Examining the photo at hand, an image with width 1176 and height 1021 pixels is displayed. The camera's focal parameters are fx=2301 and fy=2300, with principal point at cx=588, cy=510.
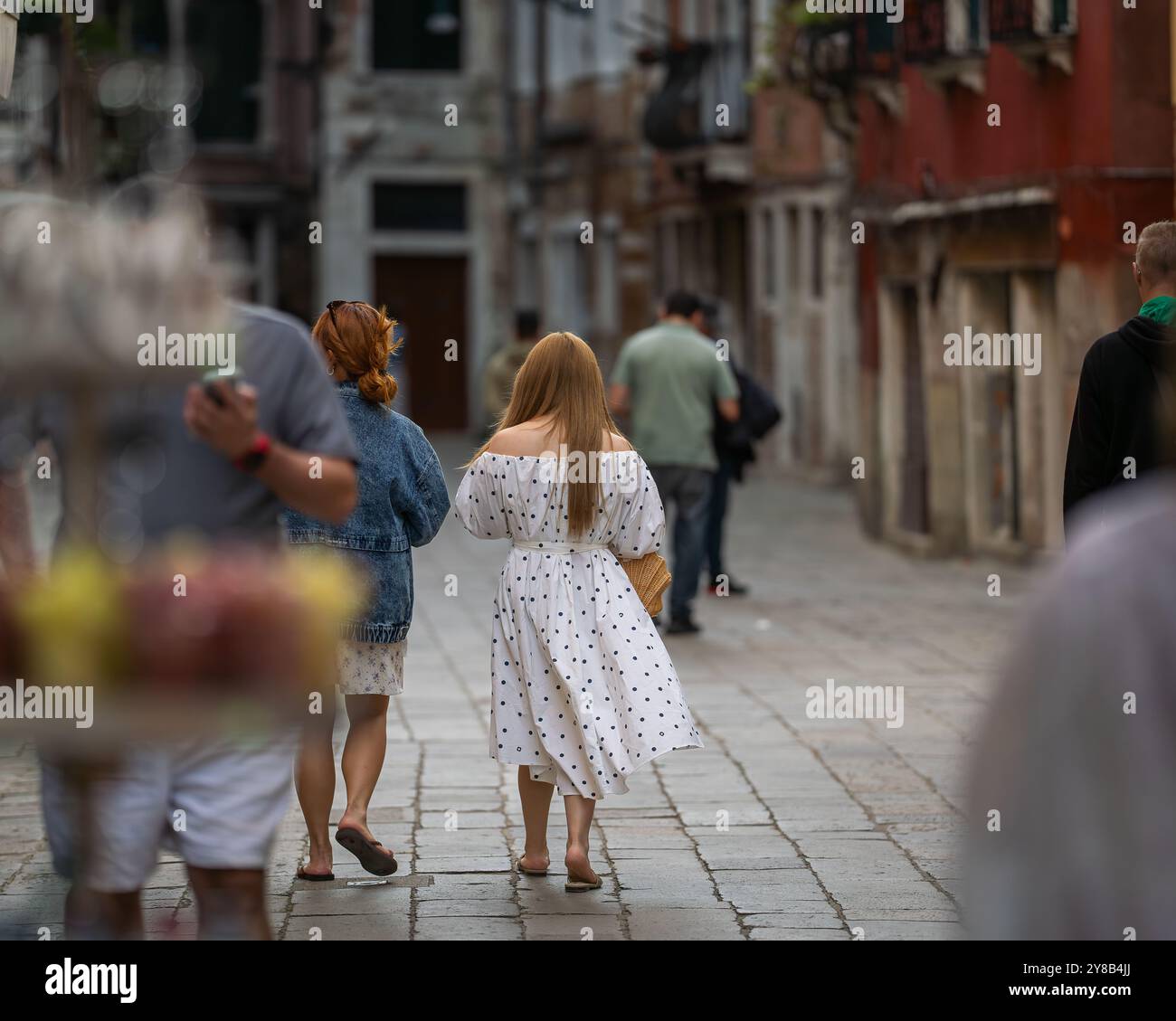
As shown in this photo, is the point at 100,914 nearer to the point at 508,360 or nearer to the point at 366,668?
the point at 366,668

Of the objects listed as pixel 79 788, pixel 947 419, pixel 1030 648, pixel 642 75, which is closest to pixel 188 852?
pixel 79 788

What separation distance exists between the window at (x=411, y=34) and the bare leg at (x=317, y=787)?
2944cm

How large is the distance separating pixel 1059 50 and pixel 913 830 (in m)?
8.67

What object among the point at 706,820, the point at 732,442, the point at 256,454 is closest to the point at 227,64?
the point at 732,442

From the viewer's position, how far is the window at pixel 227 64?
3481 centimetres

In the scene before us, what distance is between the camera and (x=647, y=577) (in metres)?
6.55

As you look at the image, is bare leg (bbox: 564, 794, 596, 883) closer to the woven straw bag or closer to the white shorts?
the woven straw bag

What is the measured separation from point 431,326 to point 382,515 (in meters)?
28.7

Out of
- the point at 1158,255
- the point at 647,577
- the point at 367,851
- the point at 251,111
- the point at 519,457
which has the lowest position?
the point at 367,851

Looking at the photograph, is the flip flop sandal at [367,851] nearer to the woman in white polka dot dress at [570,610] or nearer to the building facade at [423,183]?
the woman in white polka dot dress at [570,610]

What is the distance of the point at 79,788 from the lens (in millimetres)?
3408

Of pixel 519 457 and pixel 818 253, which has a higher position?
pixel 818 253
